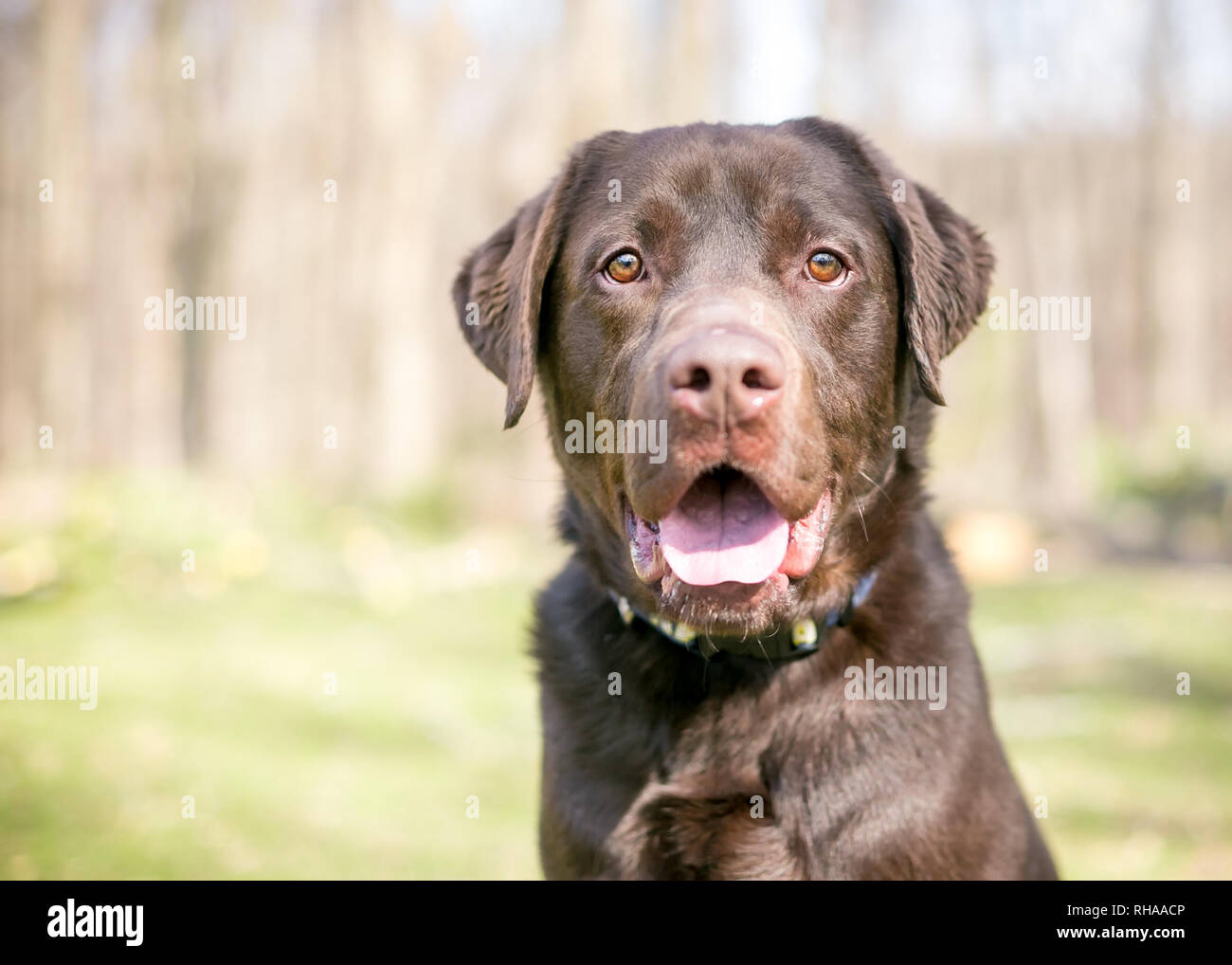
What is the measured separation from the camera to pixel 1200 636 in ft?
27.4

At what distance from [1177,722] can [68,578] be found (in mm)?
8556

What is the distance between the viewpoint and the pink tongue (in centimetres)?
267

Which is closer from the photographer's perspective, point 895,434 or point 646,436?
point 646,436

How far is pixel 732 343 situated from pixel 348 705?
5385mm

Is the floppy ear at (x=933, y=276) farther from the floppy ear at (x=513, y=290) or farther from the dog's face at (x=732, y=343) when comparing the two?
the floppy ear at (x=513, y=290)

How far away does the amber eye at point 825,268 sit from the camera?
2982mm

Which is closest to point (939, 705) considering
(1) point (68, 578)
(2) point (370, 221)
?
(1) point (68, 578)

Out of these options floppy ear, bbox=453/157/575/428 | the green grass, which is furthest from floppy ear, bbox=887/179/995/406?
the green grass

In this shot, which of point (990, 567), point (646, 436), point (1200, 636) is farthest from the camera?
point (990, 567)

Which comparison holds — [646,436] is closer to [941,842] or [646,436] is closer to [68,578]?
[941,842]
